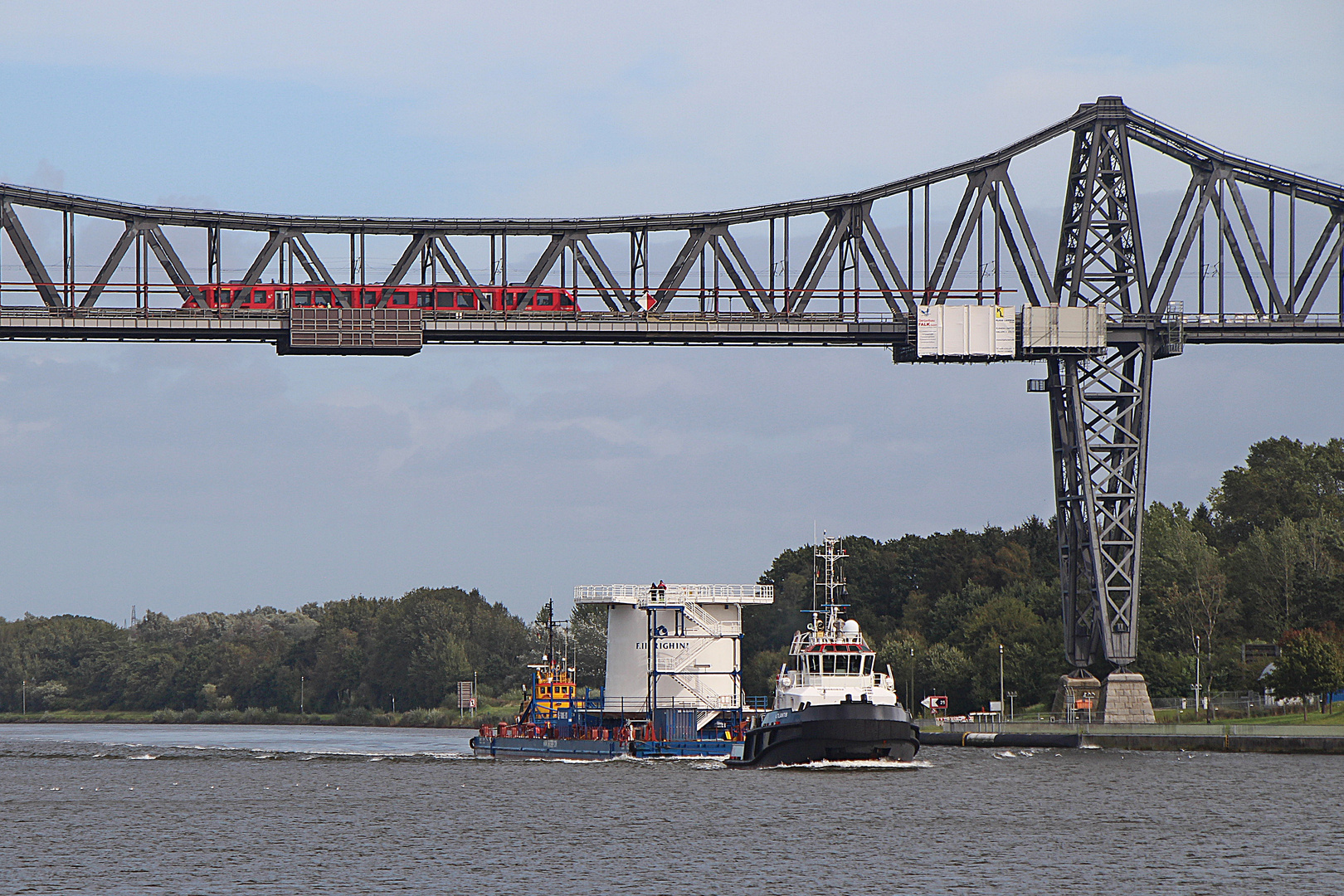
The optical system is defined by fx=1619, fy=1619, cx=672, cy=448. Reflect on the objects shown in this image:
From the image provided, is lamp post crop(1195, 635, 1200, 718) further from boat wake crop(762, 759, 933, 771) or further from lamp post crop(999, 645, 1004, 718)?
boat wake crop(762, 759, 933, 771)

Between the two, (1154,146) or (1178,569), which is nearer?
(1154,146)

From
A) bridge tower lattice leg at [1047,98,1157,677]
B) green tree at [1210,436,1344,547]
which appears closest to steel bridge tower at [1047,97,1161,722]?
bridge tower lattice leg at [1047,98,1157,677]

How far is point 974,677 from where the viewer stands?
124 m

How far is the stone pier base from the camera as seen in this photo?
89.9 m

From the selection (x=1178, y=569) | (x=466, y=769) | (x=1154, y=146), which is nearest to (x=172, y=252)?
(x=466, y=769)

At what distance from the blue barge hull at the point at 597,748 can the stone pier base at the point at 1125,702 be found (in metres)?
22.3

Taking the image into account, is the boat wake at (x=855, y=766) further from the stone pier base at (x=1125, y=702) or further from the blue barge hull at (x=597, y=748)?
the stone pier base at (x=1125, y=702)

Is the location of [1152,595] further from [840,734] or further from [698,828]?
[698,828]

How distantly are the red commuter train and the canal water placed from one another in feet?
83.6

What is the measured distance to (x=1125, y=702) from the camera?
90125 millimetres

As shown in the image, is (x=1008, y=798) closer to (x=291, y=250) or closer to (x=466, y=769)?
(x=466, y=769)

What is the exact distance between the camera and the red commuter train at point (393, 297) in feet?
293

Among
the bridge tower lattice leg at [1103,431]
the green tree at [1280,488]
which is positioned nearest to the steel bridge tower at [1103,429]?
the bridge tower lattice leg at [1103,431]

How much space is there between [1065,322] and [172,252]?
5002cm
